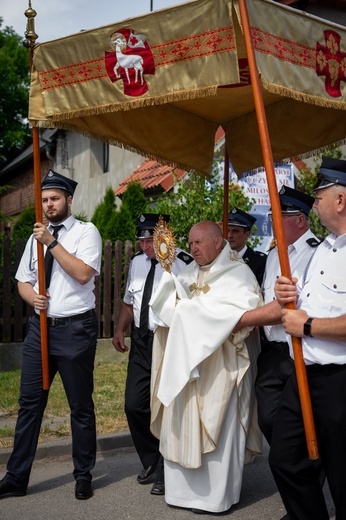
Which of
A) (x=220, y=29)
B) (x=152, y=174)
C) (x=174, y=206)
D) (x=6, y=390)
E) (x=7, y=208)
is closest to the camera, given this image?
(x=220, y=29)

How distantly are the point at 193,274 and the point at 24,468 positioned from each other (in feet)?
6.10

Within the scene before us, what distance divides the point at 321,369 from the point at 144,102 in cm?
193

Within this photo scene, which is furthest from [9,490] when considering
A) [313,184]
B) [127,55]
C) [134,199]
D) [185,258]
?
[134,199]

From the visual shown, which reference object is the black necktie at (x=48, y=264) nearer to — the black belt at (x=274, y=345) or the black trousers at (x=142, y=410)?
the black trousers at (x=142, y=410)

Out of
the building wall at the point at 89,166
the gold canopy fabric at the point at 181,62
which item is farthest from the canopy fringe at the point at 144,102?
the building wall at the point at 89,166

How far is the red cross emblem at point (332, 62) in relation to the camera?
4.20 m

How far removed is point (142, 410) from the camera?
554 cm

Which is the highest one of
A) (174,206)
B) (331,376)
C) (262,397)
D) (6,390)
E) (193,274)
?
(174,206)

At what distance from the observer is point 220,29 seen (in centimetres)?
397

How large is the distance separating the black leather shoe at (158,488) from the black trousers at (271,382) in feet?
3.16

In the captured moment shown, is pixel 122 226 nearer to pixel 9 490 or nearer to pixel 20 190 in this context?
pixel 9 490

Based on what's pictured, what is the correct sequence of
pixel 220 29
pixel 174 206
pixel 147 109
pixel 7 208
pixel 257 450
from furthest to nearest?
pixel 7 208
pixel 174 206
pixel 147 109
pixel 257 450
pixel 220 29

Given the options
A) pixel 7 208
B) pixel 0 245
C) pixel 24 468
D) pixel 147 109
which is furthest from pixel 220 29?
pixel 7 208

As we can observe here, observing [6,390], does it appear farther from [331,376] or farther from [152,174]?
[152,174]
